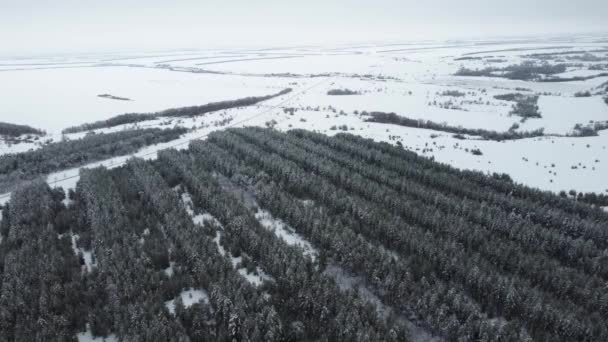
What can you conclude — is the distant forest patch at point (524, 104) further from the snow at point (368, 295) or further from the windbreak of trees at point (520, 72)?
the snow at point (368, 295)

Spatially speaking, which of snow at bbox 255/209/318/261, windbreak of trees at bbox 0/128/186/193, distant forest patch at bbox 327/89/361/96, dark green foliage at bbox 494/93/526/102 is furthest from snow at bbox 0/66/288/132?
dark green foliage at bbox 494/93/526/102

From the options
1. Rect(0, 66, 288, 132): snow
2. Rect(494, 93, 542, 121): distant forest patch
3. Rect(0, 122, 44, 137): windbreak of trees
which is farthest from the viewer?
Rect(494, 93, 542, 121): distant forest patch

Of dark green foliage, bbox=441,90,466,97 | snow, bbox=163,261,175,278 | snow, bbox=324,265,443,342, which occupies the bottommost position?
snow, bbox=324,265,443,342

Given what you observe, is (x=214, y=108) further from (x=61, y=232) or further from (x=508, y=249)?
(x=508, y=249)

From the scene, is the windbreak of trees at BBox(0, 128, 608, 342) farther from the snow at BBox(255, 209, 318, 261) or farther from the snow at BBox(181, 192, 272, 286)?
the snow at BBox(255, 209, 318, 261)

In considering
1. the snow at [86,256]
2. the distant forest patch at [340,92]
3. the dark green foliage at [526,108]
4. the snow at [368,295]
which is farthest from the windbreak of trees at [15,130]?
the dark green foliage at [526,108]

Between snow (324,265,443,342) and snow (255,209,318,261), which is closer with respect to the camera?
snow (324,265,443,342)

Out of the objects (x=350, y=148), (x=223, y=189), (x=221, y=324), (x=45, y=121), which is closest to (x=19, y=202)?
(x=223, y=189)

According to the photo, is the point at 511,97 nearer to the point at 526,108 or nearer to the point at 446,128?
the point at 526,108
